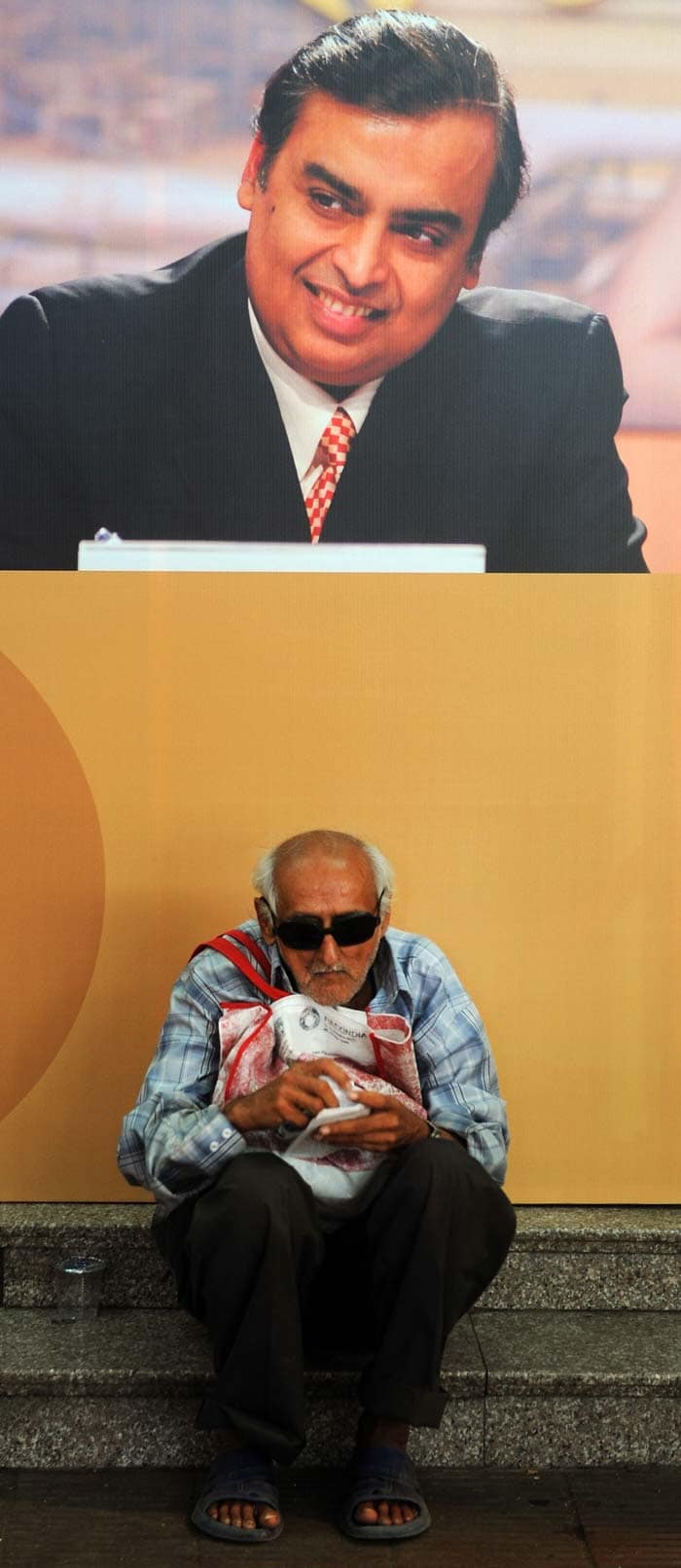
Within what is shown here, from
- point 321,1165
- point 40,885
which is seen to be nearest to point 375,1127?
point 321,1165

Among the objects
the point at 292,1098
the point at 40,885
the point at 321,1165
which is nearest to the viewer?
the point at 292,1098

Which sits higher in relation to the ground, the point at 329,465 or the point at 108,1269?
the point at 329,465

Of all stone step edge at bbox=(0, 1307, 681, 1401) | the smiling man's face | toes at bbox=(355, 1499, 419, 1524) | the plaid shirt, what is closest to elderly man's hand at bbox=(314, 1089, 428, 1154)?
the plaid shirt

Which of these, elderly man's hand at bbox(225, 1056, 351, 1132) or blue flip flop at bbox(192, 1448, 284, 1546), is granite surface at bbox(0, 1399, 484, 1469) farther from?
elderly man's hand at bbox(225, 1056, 351, 1132)

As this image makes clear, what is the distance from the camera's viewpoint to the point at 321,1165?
2436mm

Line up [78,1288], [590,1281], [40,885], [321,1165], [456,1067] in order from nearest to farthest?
1. [321,1165]
2. [456,1067]
3. [78,1288]
4. [590,1281]
5. [40,885]

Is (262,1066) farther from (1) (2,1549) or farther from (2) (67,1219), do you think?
(1) (2,1549)

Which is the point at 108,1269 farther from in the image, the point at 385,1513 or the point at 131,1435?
the point at 385,1513

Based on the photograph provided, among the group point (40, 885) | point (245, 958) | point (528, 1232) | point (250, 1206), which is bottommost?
point (528, 1232)

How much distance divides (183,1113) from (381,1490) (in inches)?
24.4

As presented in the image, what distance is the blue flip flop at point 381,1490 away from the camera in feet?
7.33

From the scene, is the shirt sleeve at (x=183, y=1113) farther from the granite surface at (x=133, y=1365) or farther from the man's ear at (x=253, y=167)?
the man's ear at (x=253, y=167)

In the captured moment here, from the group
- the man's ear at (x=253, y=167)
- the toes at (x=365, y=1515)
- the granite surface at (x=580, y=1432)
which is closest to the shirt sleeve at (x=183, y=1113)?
the toes at (x=365, y=1515)

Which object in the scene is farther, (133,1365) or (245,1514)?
(133,1365)
